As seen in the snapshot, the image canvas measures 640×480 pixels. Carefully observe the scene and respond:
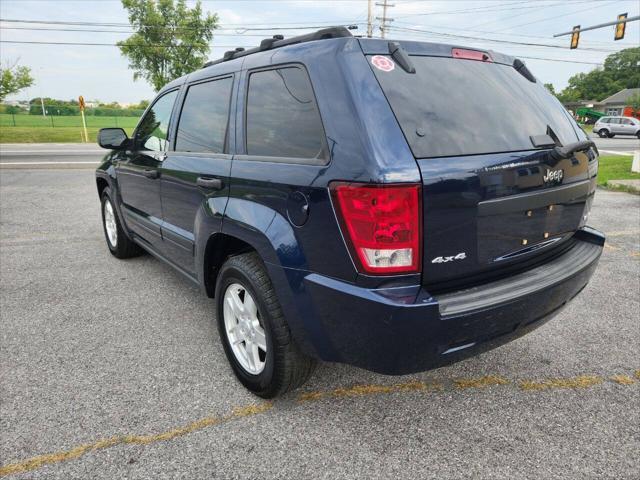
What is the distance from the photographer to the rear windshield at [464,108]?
6.29 ft

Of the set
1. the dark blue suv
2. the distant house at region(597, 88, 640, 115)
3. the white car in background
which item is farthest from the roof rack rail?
the distant house at region(597, 88, 640, 115)

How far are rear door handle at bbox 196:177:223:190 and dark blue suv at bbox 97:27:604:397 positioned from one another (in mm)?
18

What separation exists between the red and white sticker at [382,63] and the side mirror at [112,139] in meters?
3.03

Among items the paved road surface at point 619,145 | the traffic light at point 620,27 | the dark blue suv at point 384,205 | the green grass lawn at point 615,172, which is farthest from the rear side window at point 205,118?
the traffic light at point 620,27

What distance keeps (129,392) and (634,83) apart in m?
110

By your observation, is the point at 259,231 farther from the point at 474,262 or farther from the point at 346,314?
the point at 474,262

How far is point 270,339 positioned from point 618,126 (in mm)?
40449

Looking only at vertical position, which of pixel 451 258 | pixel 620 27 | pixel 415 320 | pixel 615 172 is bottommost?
pixel 615 172

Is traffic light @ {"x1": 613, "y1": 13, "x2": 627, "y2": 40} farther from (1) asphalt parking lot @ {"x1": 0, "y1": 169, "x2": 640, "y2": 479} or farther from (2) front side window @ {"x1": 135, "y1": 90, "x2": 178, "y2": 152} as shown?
(2) front side window @ {"x1": 135, "y1": 90, "x2": 178, "y2": 152}

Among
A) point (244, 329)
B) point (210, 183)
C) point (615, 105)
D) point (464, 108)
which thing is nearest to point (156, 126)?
point (210, 183)

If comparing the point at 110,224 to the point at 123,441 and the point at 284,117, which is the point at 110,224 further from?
the point at 284,117

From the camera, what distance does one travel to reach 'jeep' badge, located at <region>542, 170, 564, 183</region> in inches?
85.0

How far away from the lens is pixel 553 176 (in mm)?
2203

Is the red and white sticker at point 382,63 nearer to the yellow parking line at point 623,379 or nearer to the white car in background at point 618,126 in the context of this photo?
the yellow parking line at point 623,379
